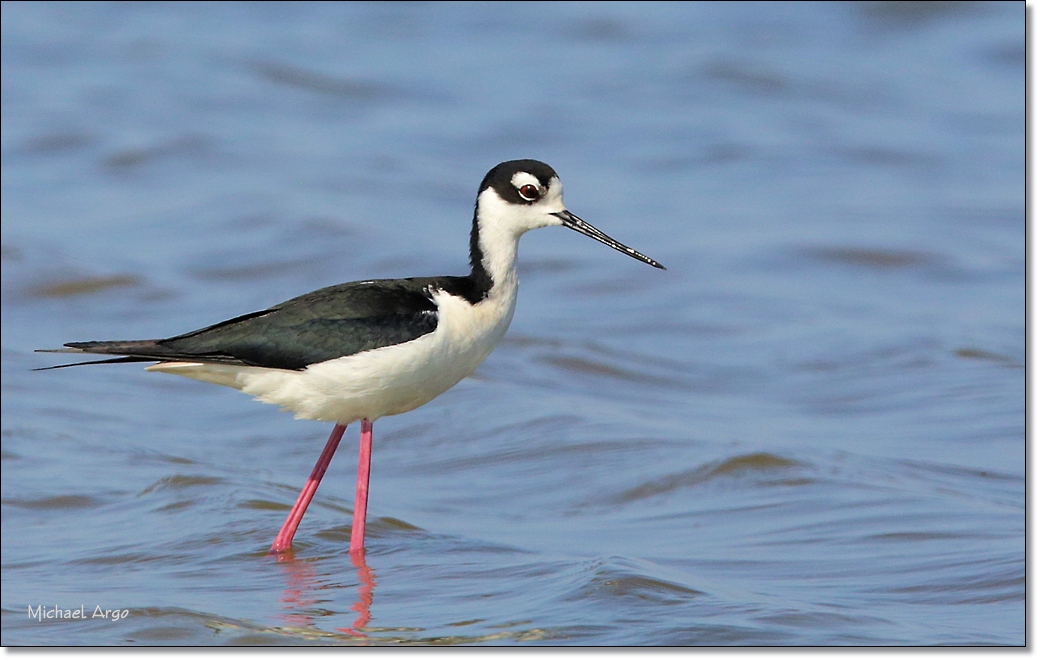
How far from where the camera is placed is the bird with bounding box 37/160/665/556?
6.33 m

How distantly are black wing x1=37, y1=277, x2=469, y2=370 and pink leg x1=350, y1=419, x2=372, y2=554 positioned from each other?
57 cm

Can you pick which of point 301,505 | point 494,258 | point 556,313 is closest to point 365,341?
point 494,258

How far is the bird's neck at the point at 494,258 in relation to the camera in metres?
6.74

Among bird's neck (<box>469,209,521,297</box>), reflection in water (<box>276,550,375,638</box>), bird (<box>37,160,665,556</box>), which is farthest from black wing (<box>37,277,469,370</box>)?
reflection in water (<box>276,550,375,638</box>)

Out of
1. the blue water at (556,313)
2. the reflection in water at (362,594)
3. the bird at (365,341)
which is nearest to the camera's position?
the reflection in water at (362,594)

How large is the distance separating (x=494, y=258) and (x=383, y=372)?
29.2 inches

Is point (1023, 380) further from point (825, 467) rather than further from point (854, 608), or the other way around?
point (854, 608)

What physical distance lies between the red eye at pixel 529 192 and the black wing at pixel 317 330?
0.70 m

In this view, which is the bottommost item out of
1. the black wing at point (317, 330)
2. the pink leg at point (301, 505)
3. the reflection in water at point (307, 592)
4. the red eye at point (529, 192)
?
the reflection in water at point (307, 592)

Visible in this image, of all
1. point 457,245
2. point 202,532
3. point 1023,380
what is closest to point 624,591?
point 202,532

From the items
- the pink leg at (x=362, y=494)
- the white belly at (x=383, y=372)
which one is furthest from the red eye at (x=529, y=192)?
the pink leg at (x=362, y=494)

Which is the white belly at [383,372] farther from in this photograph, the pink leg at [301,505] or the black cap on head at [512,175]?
the black cap on head at [512,175]

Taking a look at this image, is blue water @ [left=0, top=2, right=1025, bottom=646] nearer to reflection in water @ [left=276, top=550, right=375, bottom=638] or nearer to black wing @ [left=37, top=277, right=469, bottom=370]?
reflection in water @ [left=276, top=550, right=375, bottom=638]

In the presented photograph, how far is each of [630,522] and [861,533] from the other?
106 centimetres
